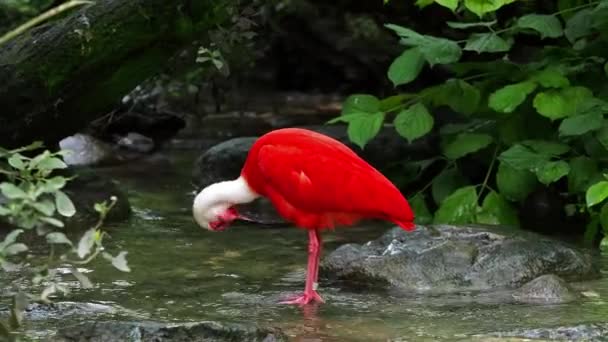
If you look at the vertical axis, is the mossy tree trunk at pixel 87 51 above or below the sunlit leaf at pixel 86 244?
above

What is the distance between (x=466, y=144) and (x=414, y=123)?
37cm

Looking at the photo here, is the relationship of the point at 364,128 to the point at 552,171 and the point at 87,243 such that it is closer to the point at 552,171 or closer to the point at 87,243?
the point at 552,171

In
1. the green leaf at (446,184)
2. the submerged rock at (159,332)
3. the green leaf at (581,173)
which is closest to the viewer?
the submerged rock at (159,332)

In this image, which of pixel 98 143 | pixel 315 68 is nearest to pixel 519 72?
pixel 98 143

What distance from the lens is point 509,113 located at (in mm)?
6590

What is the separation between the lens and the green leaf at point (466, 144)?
6.50 metres

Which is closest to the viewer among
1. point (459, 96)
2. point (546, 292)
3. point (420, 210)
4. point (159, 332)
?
point (159, 332)

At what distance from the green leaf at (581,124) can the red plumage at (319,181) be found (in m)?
1.30

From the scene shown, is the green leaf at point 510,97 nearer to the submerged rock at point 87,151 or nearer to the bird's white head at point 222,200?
the bird's white head at point 222,200

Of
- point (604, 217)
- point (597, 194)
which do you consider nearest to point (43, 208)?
point (597, 194)

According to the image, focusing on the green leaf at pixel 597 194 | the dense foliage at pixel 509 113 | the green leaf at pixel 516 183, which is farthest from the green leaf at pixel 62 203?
the green leaf at pixel 516 183

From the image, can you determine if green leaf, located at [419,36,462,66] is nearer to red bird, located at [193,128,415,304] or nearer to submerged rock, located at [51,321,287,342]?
red bird, located at [193,128,415,304]

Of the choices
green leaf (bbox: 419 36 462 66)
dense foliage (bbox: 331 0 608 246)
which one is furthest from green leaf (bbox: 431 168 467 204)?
green leaf (bbox: 419 36 462 66)

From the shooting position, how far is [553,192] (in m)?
7.12
